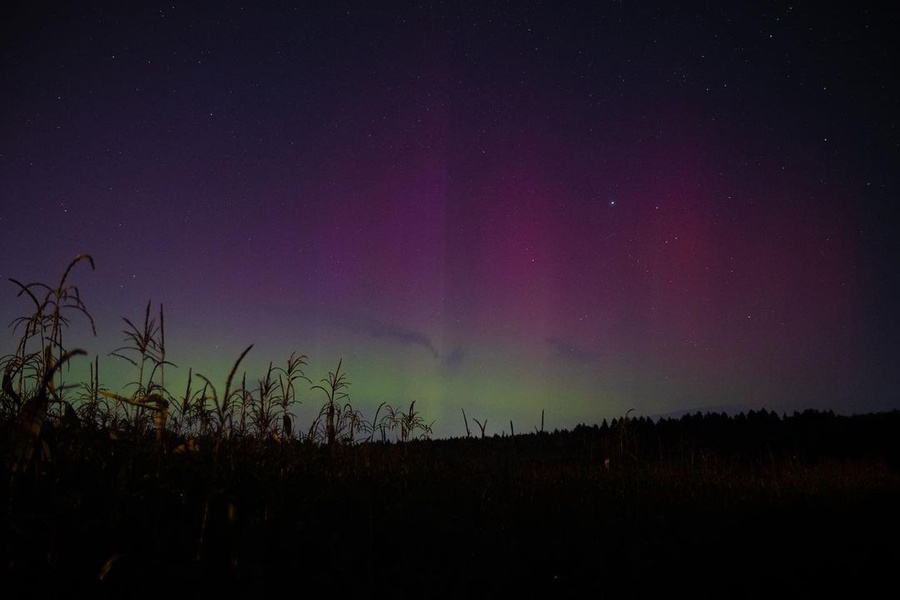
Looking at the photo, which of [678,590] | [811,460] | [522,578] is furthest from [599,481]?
[811,460]

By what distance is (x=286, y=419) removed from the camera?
19.0ft

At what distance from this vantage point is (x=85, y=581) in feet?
8.39

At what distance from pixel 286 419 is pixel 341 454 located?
82.3 inches

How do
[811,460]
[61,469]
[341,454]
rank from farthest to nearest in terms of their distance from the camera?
[811,460] → [341,454] → [61,469]

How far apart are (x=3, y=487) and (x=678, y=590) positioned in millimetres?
5170

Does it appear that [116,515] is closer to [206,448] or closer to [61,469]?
[61,469]

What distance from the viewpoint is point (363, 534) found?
3.74m

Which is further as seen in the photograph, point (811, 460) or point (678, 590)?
point (811, 460)

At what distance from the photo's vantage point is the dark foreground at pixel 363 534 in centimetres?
281

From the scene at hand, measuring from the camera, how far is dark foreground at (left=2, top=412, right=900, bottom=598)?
281 cm

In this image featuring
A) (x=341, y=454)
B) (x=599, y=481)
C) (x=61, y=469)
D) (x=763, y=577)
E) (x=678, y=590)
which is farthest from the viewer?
(x=599, y=481)

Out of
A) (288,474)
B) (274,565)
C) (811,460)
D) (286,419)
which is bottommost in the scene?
(811,460)

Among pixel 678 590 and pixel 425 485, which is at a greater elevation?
pixel 425 485

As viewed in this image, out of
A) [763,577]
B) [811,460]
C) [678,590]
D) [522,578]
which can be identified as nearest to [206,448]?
[522,578]
